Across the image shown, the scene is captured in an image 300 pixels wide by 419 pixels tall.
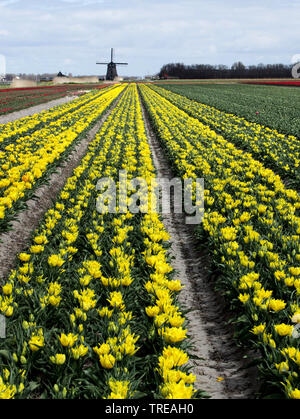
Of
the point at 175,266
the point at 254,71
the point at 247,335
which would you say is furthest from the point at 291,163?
the point at 254,71

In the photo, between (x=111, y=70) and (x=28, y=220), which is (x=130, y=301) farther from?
(x=111, y=70)

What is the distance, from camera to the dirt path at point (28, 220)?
18.1 feet

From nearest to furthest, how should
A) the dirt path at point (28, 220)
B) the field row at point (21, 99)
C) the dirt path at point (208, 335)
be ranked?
1. the dirt path at point (208, 335)
2. the dirt path at point (28, 220)
3. the field row at point (21, 99)

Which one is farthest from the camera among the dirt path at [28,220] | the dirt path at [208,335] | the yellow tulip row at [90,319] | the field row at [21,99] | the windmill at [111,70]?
the windmill at [111,70]

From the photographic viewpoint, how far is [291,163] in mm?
10516

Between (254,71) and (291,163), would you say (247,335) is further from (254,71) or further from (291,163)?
(254,71)

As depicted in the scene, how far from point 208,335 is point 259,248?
5.16ft

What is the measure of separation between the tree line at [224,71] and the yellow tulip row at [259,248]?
370 ft

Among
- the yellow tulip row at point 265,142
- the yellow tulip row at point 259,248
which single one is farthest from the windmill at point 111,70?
the yellow tulip row at point 259,248

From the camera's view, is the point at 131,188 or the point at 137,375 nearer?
the point at 137,375

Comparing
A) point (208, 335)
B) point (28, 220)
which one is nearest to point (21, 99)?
point (28, 220)

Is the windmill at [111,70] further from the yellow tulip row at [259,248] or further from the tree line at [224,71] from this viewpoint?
the yellow tulip row at [259,248]

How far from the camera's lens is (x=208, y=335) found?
Answer: 414 cm
